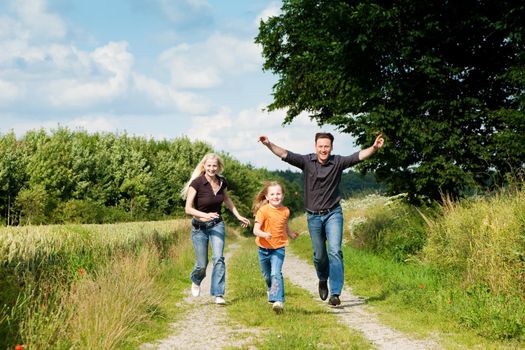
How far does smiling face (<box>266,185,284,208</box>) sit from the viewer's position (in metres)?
8.45

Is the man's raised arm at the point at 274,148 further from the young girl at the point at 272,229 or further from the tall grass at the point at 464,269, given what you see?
the tall grass at the point at 464,269

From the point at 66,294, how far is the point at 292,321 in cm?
274

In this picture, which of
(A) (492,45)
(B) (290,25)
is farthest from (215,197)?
(B) (290,25)

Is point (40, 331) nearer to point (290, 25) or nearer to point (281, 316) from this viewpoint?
point (281, 316)

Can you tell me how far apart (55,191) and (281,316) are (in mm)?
28713

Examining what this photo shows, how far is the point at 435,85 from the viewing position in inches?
547

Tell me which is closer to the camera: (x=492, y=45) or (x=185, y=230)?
→ (x=492, y=45)

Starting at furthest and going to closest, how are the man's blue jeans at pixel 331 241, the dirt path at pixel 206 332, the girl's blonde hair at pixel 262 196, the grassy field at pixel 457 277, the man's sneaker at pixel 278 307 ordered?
the man's blue jeans at pixel 331 241 < the girl's blonde hair at pixel 262 196 < the man's sneaker at pixel 278 307 < the grassy field at pixel 457 277 < the dirt path at pixel 206 332

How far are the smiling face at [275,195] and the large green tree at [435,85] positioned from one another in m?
5.92

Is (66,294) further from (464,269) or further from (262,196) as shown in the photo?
(464,269)

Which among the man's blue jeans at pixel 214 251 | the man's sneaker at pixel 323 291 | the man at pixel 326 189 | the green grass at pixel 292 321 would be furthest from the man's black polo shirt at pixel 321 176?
the green grass at pixel 292 321

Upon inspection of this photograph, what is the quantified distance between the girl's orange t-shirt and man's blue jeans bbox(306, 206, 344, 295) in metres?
0.64

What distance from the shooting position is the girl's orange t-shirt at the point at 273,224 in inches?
331

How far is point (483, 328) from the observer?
23.1ft
